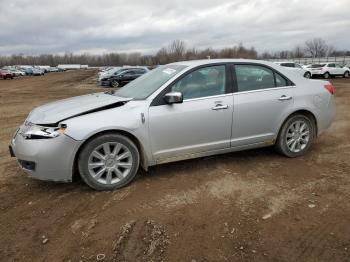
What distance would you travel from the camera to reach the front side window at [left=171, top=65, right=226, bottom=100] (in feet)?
14.9

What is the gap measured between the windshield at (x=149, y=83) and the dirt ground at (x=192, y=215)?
114cm

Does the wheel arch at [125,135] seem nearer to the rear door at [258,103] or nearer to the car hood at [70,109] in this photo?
the car hood at [70,109]

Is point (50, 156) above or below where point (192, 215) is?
above

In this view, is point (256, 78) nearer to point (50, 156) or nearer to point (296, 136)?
point (296, 136)

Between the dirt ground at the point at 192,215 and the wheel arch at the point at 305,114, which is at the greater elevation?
the wheel arch at the point at 305,114

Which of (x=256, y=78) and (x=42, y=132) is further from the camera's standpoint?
(x=256, y=78)

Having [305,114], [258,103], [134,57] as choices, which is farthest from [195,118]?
[134,57]

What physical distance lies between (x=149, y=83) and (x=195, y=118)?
910 mm

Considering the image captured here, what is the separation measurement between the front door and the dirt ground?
42 centimetres

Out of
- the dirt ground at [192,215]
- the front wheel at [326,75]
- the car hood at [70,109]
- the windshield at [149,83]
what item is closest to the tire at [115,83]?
the front wheel at [326,75]

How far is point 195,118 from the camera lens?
446cm

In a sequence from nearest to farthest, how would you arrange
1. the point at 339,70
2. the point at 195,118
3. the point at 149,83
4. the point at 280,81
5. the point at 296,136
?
the point at 195,118
the point at 149,83
the point at 280,81
the point at 296,136
the point at 339,70

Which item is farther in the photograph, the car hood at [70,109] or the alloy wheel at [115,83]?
the alloy wheel at [115,83]

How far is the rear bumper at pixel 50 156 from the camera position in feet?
12.8
